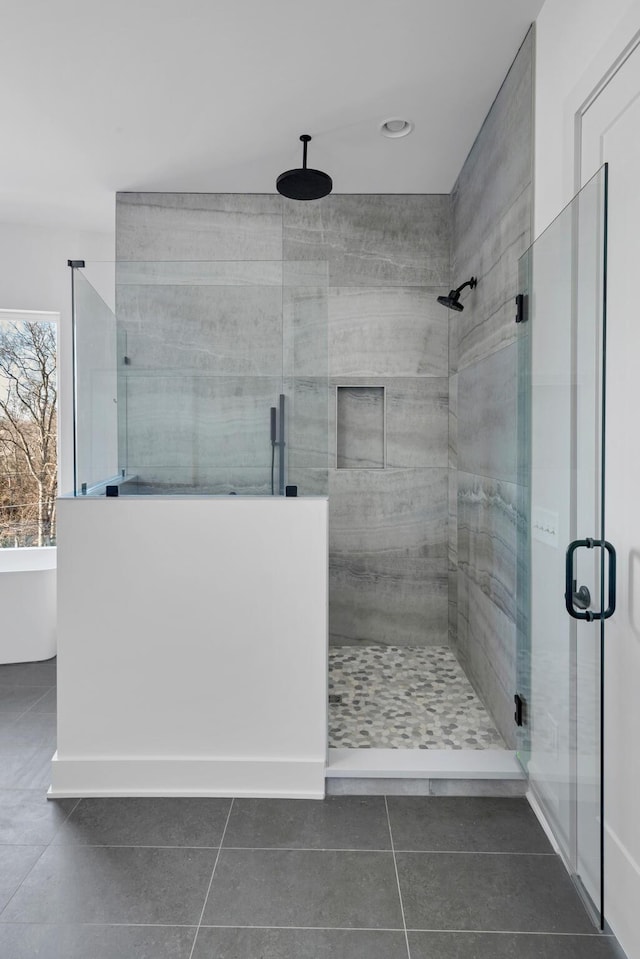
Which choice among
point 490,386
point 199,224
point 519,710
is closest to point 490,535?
point 490,386

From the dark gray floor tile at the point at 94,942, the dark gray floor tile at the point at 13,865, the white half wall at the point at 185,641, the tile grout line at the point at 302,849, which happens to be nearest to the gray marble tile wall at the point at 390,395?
the white half wall at the point at 185,641

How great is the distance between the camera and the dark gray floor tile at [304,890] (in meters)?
1.59

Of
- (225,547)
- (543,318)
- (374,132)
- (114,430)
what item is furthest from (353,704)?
(374,132)

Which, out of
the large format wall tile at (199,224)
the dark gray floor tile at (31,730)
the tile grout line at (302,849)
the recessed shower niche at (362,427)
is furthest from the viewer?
the recessed shower niche at (362,427)

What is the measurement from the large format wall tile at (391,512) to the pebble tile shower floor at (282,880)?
1.62 metres

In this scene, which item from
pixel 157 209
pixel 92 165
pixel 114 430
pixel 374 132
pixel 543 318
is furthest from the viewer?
pixel 157 209

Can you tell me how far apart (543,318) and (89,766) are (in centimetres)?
212

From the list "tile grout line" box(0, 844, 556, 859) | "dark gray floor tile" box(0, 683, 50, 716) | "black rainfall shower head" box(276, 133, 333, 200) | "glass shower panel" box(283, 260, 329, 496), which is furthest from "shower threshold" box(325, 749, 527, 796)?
"black rainfall shower head" box(276, 133, 333, 200)

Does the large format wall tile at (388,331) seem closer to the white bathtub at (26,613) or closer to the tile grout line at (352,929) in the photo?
the white bathtub at (26,613)

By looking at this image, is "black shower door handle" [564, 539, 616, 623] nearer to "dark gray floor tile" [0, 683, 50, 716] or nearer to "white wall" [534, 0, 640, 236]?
"white wall" [534, 0, 640, 236]

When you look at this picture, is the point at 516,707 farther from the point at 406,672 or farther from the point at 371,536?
the point at 371,536

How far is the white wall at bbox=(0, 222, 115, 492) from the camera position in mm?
3918

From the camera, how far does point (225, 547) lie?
2174mm

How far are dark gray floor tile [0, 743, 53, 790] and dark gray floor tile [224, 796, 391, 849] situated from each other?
2.51 ft
